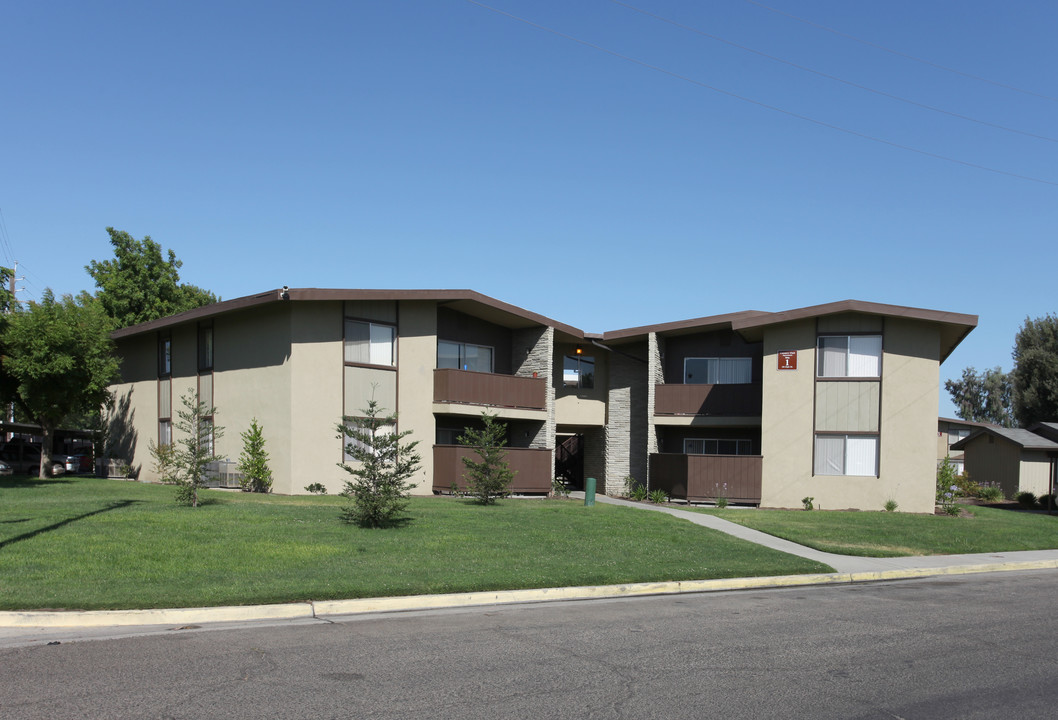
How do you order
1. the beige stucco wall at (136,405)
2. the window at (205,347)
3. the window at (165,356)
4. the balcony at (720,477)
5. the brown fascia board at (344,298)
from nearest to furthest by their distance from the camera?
the brown fascia board at (344,298), the balcony at (720,477), the window at (205,347), the window at (165,356), the beige stucco wall at (136,405)

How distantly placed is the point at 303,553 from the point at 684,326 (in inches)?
754

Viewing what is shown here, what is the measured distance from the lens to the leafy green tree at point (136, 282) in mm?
46031

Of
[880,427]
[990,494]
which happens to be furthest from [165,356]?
[990,494]

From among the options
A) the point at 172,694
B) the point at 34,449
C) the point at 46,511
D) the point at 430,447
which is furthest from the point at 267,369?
the point at 34,449

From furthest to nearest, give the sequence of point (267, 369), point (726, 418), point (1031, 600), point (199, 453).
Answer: point (726, 418), point (267, 369), point (199, 453), point (1031, 600)

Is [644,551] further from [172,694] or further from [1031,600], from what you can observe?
[172,694]

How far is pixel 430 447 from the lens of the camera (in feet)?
85.1

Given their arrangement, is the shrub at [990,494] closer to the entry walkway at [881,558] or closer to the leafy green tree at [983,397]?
A: the entry walkway at [881,558]

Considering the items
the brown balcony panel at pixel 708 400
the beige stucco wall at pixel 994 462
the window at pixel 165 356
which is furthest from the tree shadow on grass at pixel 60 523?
the beige stucco wall at pixel 994 462

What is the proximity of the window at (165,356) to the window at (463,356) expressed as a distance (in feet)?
32.2

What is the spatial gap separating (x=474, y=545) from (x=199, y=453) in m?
6.40

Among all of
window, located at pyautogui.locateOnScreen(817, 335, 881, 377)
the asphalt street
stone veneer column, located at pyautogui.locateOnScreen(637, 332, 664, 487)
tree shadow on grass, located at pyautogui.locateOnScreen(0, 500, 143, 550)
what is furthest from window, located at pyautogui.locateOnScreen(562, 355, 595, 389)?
the asphalt street

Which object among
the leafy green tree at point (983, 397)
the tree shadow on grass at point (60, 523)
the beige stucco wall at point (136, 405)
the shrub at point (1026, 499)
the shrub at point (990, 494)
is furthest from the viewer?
the leafy green tree at point (983, 397)

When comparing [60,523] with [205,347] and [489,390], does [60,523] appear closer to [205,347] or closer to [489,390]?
[205,347]
